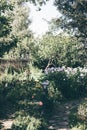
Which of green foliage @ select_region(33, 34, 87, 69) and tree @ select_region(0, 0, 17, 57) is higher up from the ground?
green foliage @ select_region(33, 34, 87, 69)

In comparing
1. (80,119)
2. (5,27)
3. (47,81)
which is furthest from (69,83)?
(5,27)

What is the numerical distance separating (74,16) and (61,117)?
24.1ft

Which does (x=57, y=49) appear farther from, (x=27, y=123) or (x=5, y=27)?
(x=27, y=123)

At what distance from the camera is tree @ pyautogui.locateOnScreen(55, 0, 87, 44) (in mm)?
19373

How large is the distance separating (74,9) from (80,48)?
116 inches

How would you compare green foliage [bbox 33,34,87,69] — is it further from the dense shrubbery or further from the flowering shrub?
the dense shrubbery

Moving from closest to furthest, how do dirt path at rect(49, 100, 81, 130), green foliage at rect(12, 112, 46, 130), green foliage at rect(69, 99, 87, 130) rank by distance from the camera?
green foliage at rect(12, 112, 46, 130) < green foliage at rect(69, 99, 87, 130) < dirt path at rect(49, 100, 81, 130)

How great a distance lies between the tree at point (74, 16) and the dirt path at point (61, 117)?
5.02 metres

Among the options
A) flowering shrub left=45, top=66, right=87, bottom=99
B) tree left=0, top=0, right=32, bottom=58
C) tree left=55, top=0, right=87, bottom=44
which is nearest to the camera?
tree left=0, top=0, right=32, bottom=58

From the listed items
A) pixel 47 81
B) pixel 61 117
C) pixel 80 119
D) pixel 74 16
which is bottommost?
pixel 80 119

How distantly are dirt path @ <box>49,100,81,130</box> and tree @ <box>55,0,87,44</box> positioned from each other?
5019 mm

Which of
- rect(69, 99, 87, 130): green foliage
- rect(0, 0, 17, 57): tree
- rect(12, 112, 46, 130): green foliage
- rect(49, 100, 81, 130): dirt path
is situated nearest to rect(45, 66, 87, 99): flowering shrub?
rect(49, 100, 81, 130): dirt path

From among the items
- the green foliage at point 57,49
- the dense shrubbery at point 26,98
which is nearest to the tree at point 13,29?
the dense shrubbery at point 26,98

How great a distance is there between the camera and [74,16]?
1961 centimetres
